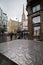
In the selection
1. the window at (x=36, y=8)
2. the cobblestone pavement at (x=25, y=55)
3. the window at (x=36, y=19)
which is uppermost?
the window at (x=36, y=8)

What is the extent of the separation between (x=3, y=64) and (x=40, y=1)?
1679 cm

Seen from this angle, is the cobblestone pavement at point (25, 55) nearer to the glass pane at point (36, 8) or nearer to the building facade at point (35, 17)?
the building facade at point (35, 17)

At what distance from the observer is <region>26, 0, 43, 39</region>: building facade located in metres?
17.6

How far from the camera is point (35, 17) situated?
19281 mm

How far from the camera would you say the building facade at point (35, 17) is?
17.6 meters

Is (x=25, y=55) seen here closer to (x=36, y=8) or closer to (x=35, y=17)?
(x=35, y=17)

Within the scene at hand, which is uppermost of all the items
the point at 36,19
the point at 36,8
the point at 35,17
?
the point at 36,8

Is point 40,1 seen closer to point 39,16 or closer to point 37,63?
point 39,16

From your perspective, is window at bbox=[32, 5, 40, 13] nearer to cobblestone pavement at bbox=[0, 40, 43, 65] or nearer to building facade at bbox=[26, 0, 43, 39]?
building facade at bbox=[26, 0, 43, 39]

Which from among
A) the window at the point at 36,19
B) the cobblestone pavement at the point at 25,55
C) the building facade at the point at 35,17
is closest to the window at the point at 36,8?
the building facade at the point at 35,17

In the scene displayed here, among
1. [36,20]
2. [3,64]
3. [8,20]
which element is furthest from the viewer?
[8,20]

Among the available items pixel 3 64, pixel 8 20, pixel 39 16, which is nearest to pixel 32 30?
pixel 39 16

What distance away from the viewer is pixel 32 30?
19609 millimetres

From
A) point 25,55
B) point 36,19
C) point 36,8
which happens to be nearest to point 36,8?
point 36,8
